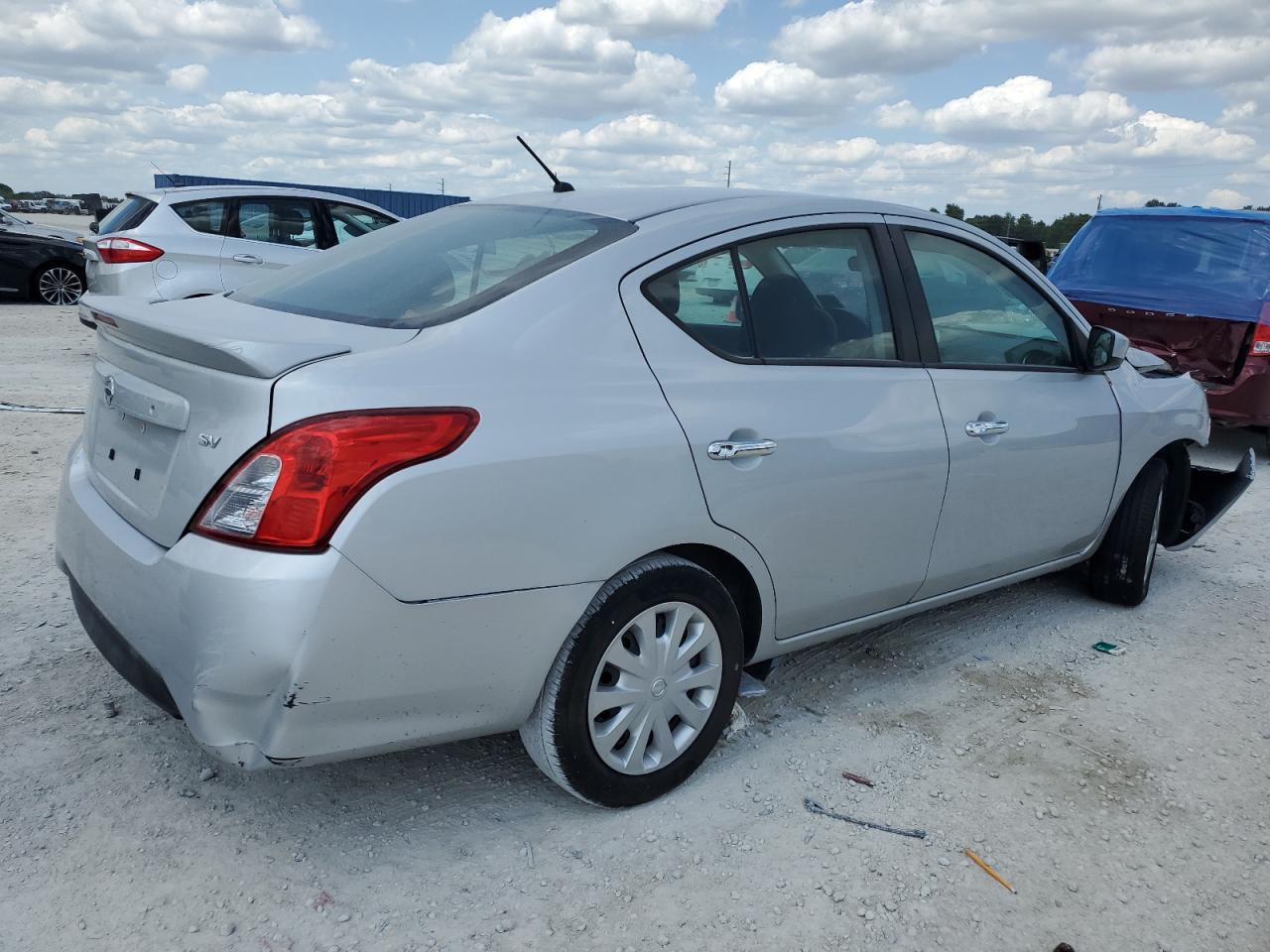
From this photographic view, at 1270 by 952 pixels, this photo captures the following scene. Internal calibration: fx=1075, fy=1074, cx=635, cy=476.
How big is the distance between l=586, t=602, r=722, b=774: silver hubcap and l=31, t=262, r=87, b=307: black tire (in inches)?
570

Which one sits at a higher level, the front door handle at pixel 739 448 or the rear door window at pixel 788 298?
the rear door window at pixel 788 298

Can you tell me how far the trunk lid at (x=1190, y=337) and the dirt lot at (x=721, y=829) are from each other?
4.23m

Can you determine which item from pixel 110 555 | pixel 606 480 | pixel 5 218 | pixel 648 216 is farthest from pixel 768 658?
pixel 5 218

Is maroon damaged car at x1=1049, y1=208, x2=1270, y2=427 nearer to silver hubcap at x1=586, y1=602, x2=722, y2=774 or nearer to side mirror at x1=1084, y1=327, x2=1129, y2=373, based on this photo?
side mirror at x1=1084, y1=327, x2=1129, y2=373

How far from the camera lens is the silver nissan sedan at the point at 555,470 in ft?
7.33

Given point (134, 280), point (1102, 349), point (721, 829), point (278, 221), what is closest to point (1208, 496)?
point (1102, 349)

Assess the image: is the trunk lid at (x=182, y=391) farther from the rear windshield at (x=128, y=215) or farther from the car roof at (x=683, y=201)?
the rear windshield at (x=128, y=215)

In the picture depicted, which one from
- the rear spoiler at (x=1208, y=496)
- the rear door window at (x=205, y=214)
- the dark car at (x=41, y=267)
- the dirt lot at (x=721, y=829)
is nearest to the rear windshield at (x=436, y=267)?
the dirt lot at (x=721, y=829)

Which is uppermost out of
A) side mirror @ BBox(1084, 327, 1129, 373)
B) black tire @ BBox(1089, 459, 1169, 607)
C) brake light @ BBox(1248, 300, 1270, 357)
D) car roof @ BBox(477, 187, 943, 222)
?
car roof @ BBox(477, 187, 943, 222)

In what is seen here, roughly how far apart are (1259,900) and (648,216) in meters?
2.32

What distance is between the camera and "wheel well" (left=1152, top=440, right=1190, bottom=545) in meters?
4.60

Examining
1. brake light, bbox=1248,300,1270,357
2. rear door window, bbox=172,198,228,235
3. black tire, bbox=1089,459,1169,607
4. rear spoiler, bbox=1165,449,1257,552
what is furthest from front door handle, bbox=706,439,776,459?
rear door window, bbox=172,198,228,235

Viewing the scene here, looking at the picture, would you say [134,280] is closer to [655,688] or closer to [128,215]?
[128,215]

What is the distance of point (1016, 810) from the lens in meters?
2.94
